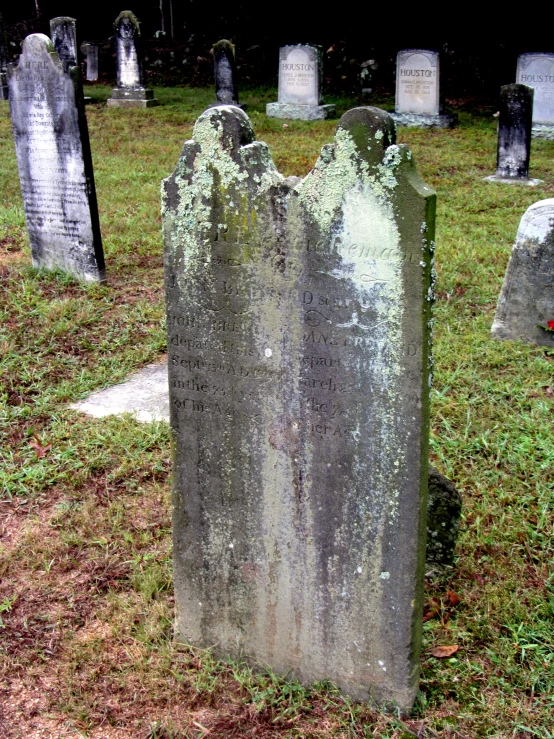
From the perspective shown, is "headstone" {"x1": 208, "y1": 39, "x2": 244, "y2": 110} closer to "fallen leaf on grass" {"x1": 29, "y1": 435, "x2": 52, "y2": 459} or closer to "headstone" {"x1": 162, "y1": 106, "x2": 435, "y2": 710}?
"fallen leaf on grass" {"x1": 29, "y1": 435, "x2": 52, "y2": 459}

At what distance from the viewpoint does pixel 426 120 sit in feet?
46.1

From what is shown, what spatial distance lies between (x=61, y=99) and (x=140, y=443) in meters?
3.46

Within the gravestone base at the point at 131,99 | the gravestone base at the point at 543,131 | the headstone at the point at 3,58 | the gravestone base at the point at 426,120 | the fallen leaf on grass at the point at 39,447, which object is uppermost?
the headstone at the point at 3,58

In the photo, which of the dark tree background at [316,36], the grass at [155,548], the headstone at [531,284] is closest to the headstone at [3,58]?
the dark tree background at [316,36]

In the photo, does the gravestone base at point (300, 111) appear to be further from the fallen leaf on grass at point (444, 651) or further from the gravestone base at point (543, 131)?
the fallen leaf on grass at point (444, 651)

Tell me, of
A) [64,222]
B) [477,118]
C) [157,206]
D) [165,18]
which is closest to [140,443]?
[64,222]

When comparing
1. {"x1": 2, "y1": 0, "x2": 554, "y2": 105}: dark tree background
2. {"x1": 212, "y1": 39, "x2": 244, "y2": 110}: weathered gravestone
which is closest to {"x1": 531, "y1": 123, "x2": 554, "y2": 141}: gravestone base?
{"x1": 2, "y1": 0, "x2": 554, "y2": 105}: dark tree background

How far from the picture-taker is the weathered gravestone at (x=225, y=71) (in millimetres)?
15164

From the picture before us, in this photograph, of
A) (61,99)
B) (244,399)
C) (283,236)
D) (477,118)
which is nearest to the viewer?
(283,236)

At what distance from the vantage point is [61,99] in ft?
20.6

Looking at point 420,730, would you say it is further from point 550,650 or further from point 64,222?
point 64,222

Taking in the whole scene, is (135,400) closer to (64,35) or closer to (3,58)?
(64,35)

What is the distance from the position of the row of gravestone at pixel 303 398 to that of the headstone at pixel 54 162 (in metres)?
4.32

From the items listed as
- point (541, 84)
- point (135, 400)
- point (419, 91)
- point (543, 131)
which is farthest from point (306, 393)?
point (419, 91)
